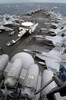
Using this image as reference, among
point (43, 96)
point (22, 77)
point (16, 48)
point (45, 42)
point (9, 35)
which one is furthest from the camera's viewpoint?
point (9, 35)

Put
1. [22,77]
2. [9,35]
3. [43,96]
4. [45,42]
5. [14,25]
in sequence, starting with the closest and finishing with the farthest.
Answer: [43,96]
[22,77]
[45,42]
[9,35]
[14,25]

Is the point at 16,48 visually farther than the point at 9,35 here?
No

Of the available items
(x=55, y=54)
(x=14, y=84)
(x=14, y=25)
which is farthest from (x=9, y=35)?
(x=14, y=84)

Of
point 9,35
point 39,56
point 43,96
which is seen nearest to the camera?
point 43,96

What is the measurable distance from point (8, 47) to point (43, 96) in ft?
61.4

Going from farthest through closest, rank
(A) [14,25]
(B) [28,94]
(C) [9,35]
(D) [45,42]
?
(A) [14,25], (C) [9,35], (D) [45,42], (B) [28,94]

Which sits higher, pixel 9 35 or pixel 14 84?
pixel 14 84

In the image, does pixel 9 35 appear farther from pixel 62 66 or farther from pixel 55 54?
pixel 62 66

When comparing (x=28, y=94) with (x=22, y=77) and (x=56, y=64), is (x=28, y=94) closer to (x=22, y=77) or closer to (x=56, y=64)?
(x=22, y=77)

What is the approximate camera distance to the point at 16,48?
2656 centimetres

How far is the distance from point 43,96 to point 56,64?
8.38m

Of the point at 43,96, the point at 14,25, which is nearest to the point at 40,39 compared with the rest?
the point at 14,25

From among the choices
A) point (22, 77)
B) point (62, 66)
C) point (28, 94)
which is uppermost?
point (28, 94)

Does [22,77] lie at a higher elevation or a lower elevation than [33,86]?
lower
